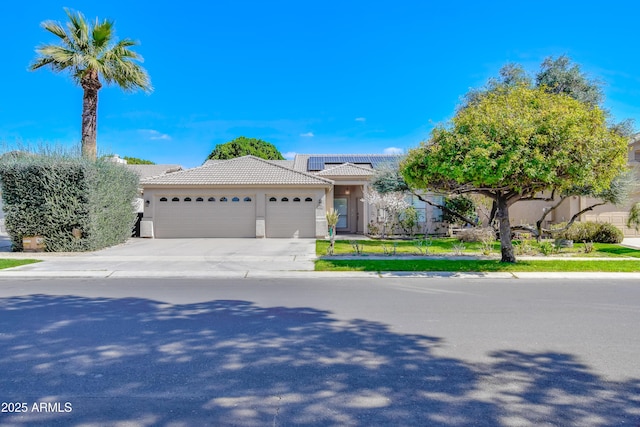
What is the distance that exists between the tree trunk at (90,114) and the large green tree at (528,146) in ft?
49.0

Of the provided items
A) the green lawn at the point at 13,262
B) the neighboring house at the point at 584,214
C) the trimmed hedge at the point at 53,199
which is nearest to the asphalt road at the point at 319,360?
the green lawn at the point at 13,262

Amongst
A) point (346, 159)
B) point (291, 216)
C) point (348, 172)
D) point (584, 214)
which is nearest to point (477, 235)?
point (584, 214)

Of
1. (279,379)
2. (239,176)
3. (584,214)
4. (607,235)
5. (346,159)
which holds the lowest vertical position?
(279,379)

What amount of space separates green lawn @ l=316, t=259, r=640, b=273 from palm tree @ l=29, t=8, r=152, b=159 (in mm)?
11802

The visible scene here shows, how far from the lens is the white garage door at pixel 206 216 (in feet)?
70.5

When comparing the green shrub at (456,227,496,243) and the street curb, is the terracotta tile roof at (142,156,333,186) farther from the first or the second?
the street curb

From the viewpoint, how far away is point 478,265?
11.7 metres

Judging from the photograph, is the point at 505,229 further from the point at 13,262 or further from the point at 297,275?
the point at 13,262

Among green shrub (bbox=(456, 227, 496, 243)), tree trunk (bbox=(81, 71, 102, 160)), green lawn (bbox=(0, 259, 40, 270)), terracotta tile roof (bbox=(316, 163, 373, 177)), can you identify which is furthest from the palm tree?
green shrub (bbox=(456, 227, 496, 243))

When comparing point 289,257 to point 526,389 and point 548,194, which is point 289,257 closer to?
point 526,389

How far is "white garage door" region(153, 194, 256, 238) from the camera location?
21.5 metres

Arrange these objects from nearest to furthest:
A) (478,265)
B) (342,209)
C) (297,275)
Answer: (297,275), (478,265), (342,209)

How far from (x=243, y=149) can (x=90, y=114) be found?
34.4 m

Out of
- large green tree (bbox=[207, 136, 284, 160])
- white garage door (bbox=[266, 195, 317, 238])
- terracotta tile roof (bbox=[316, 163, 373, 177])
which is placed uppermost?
large green tree (bbox=[207, 136, 284, 160])
